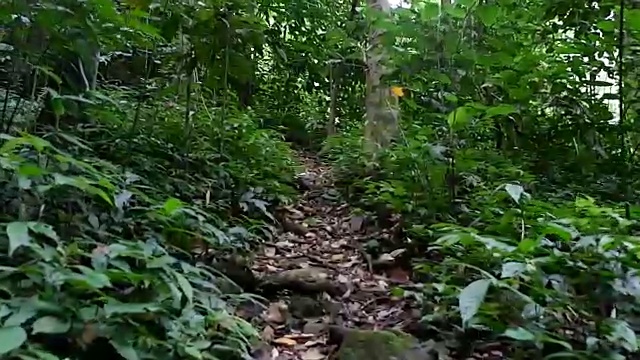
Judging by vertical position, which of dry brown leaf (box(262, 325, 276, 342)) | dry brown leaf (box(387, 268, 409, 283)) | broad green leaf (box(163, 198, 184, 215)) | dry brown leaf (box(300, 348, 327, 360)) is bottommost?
dry brown leaf (box(387, 268, 409, 283))

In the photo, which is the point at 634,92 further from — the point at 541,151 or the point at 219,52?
the point at 219,52

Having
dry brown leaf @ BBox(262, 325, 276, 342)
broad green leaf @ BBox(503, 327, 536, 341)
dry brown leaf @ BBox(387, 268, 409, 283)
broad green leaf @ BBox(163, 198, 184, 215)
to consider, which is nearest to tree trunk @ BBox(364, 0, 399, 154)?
dry brown leaf @ BBox(387, 268, 409, 283)

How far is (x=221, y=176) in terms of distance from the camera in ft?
12.2

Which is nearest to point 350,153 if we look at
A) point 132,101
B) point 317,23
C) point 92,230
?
point 132,101

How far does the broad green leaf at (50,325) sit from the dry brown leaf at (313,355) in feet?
2.98

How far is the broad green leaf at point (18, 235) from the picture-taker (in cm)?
152

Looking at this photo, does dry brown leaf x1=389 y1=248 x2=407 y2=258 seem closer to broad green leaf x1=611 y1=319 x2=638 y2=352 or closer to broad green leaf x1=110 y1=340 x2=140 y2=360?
broad green leaf x1=611 y1=319 x2=638 y2=352

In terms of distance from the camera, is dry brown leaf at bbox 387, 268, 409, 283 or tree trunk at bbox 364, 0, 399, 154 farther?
tree trunk at bbox 364, 0, 399, 154

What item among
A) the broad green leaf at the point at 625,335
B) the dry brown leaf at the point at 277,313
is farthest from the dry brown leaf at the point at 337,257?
the broad green leaf at the point at 625,335

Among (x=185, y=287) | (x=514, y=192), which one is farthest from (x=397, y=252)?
(x=185, y=287)

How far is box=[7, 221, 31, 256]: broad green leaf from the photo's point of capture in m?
1.52

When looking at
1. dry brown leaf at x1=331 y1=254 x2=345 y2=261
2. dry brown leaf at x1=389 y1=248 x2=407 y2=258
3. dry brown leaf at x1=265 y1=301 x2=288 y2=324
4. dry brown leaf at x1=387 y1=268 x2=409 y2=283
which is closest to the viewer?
dry brown leaf at x1=265 y1=301 x2=288 y2=324

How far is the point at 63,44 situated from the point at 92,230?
94cm

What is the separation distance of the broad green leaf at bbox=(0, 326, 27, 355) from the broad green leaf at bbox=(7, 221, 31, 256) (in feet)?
0.77
